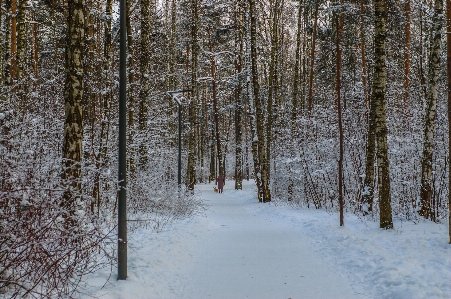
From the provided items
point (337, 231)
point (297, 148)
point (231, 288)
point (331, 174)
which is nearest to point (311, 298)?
point (231, 288)

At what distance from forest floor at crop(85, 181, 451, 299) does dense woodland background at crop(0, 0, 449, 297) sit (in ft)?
2.43

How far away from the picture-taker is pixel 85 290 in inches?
200

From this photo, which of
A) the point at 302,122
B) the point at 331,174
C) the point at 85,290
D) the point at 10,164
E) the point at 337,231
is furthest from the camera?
the point at 302,122

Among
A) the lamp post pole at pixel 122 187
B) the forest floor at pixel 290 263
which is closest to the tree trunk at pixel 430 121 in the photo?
the forest floor at pixel 290 263

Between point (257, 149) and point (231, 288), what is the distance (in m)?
13.4

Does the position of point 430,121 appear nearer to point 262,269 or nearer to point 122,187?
point 262,269

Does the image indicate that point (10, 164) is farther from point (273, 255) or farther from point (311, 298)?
point (273, 255)

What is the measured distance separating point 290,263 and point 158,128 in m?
11.1

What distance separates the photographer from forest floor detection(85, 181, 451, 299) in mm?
5789

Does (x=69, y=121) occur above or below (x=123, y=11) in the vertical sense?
below

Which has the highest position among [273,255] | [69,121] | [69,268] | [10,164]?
[69,121]

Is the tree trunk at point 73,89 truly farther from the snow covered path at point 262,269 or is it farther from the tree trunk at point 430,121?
the tree trunk at point 430,121

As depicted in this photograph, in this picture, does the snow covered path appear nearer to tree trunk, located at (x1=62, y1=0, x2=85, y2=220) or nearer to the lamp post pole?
the lamp post pole

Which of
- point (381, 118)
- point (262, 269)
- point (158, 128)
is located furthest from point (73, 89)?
point (158, 128)
